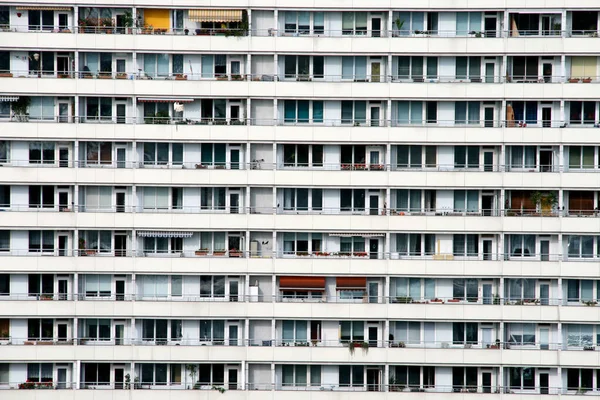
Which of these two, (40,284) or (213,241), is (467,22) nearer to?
(213,241)

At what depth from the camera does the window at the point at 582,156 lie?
55031mm

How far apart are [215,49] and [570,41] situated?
23.3 metres

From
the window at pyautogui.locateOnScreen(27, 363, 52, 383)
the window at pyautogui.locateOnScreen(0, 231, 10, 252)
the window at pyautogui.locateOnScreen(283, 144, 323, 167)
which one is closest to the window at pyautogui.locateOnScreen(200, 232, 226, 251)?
the window at pyautogui.locateOnScreen(283, 144, 323, 167)

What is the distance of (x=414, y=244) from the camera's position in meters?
55.2

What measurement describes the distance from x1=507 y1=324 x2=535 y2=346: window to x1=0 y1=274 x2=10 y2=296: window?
33.6 meters

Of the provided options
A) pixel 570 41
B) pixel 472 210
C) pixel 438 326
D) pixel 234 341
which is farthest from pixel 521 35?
pixel 234 341

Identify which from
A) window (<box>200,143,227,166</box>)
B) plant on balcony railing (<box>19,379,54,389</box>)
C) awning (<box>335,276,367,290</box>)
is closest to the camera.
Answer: plant on balcony railing (<box>19,379,54,389</box>)

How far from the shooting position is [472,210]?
182 feet

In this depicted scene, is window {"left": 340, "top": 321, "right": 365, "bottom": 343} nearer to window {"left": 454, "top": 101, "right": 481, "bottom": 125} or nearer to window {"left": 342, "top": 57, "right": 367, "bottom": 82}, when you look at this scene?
window {"left": 454, "top": 101, "right": 481, "bottom": 125}

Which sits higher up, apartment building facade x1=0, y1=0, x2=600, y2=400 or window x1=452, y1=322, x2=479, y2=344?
apartment building facade x1=0, y1=0, x2=600, y2=400

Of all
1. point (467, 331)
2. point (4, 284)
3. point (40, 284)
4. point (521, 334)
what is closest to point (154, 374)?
point (40, 284)

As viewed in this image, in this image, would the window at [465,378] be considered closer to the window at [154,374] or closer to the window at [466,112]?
the window at [466,112]

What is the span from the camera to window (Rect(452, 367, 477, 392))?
180ft

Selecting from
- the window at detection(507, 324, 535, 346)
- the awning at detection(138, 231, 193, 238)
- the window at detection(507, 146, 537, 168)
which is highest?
Result: the window at detection(507, 146, 537, 168)
